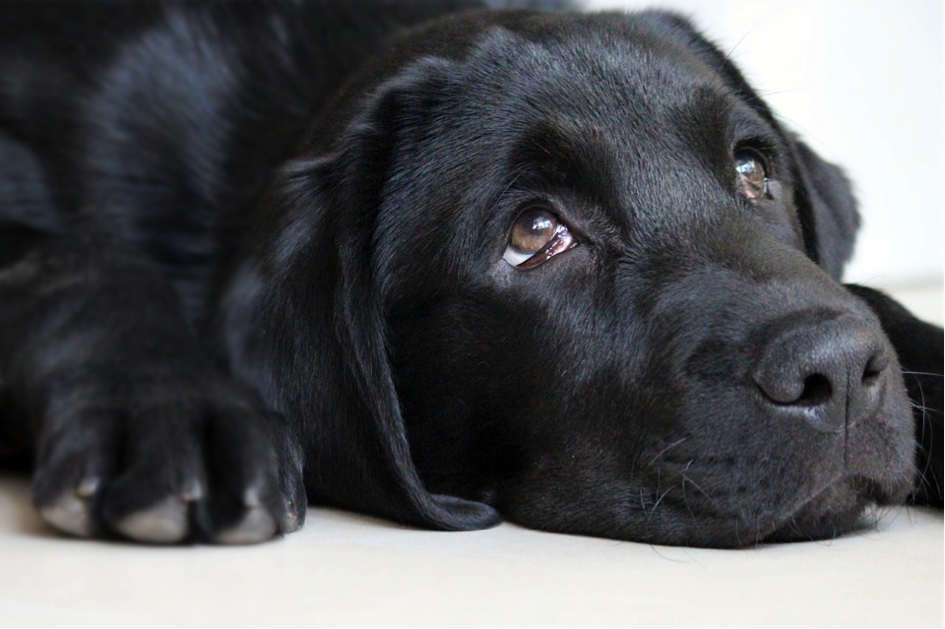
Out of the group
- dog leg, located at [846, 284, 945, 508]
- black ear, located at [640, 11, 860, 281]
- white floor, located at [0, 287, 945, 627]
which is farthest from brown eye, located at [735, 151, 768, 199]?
white floor, located at [0, 287, 945, 627]

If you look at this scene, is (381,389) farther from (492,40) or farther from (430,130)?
(492,40)

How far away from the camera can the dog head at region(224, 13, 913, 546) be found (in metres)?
1.37

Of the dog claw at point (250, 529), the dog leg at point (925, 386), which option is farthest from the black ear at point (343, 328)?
the dog leg at point (925, 386)

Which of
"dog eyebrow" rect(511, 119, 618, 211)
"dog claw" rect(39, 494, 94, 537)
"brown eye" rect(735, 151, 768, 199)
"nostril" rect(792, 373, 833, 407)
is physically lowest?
"dog claw" rect(39, 494, 94, 537)

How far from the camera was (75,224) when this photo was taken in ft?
7.79

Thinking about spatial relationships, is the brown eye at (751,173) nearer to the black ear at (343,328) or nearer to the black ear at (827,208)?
the black ear at (827,208)

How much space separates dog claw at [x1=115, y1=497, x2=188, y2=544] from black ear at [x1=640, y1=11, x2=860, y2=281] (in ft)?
3.77

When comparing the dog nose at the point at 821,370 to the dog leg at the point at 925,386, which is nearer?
the dog nose at the point at 821,370

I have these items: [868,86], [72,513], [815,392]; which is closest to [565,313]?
[815,392]

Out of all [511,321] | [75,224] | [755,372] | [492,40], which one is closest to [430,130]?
[492,40]

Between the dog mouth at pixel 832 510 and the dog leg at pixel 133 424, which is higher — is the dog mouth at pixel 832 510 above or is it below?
above

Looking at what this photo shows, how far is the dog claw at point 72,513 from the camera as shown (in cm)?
133

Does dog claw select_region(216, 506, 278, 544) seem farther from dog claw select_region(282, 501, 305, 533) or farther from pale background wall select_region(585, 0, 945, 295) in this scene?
pale background wall select_region(585, 0, 945, 295)

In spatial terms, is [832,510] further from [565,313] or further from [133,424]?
[133,424]
